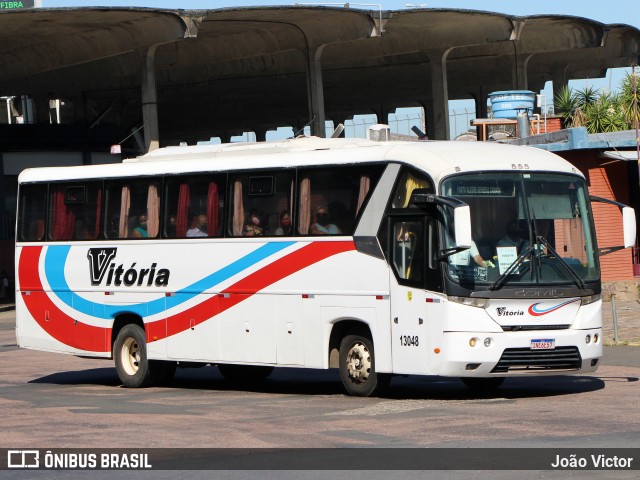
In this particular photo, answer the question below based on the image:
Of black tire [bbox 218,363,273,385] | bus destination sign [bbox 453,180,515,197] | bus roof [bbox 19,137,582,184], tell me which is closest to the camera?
bus destination sign [bbox 453,180,515,197]

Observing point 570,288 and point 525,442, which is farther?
point 570,288

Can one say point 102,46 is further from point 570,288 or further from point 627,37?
point 570,288

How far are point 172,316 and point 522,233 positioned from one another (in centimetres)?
603

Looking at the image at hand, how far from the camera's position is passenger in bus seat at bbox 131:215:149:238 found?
20422 mm

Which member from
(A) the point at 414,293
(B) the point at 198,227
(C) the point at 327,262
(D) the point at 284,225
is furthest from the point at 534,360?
(B) the point at 198,227

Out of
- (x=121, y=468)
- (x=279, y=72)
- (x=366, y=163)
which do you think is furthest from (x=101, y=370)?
(x=279, y=72)

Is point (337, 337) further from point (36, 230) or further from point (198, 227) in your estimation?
point (36, 230)

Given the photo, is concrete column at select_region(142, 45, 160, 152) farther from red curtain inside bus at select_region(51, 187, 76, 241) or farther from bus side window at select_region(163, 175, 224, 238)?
bus side window at select_region(163, 175, 224, 238)

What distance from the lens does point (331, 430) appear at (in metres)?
13.7

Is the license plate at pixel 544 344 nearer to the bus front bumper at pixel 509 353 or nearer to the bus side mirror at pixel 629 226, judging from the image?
the bus front bumper at pixel 509 353

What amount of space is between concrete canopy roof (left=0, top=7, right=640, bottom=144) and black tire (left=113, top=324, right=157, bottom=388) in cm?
2891

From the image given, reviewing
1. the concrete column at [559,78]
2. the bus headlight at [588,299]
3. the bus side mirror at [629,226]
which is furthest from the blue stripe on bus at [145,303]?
the concrete column at [559,78]

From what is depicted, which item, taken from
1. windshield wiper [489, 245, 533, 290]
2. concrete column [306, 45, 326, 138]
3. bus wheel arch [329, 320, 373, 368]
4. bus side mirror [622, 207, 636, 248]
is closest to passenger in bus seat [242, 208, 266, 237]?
bus wheel arch [329, 320, 373, 368]

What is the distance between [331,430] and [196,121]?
81.2m
